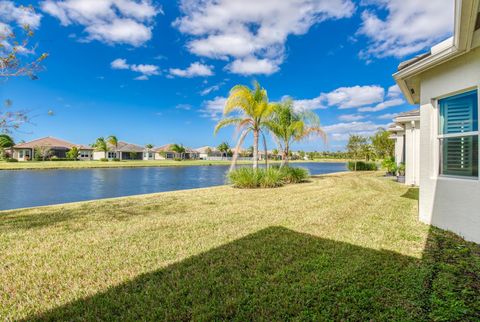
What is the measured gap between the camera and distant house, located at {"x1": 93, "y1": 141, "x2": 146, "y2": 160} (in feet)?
202

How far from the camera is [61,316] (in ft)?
7.36

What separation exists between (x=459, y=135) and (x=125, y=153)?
69.9 metres

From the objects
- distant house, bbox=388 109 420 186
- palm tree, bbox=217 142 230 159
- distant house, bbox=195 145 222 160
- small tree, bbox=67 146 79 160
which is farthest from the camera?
distant house, bbox=195 145 222 160

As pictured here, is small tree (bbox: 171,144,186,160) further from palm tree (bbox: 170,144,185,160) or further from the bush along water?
the bush along water

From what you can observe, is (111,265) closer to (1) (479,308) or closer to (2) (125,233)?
(2) (125,233)

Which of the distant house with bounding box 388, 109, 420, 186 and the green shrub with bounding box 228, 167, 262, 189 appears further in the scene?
the green shrub with bounding box 228, 167, 262, 189

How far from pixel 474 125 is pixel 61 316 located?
6.58 m

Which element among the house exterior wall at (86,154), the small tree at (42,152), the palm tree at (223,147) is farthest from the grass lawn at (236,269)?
the palm tree at (223,147)

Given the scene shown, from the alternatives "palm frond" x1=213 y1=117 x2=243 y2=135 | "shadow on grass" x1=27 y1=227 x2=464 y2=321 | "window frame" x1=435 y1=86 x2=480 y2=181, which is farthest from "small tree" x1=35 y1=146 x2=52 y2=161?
"window frame" x1=435 y1=86 x2=480 y2=181

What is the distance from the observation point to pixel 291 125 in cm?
1512

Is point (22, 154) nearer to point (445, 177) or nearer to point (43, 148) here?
point (43, 148)

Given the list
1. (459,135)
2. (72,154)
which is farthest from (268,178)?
(72,154)

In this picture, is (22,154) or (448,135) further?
(22,154)

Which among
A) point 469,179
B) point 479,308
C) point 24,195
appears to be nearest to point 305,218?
point 469,179
